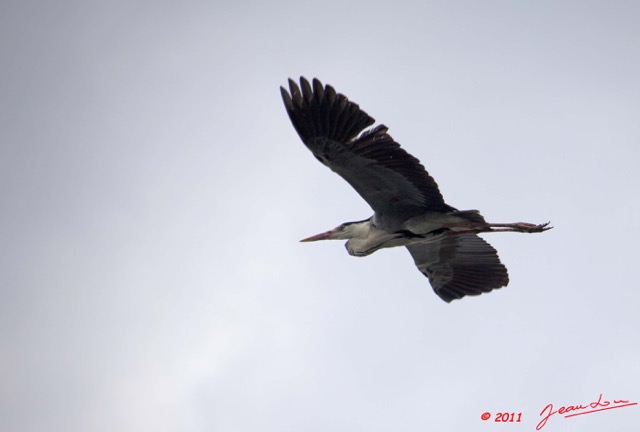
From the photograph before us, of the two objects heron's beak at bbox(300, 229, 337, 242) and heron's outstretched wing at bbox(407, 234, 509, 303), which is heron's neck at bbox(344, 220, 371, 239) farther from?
heron's outstretched wing at bbox(407, 234, 509, 303)

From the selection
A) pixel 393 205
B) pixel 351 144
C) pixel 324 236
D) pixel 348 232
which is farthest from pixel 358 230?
pixel 351 144

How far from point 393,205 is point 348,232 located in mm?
984

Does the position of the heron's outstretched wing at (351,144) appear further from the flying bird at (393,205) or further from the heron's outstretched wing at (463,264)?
the heron's outstretched wing at (463,264)

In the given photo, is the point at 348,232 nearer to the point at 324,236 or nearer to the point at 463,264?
the point at 324,236

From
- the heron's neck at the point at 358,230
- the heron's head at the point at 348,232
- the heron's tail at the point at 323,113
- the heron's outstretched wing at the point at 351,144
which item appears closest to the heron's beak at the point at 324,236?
the heron's head at the point at 348,232

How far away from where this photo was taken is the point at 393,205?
1013 cm

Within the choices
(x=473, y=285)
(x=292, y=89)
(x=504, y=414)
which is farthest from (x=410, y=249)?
(x=292, y=89)

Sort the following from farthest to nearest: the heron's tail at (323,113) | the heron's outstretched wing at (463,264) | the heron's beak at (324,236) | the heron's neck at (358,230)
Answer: the heron's outstretched wing at (463,264) < the heron's beak at (324,236) < the heron's neck at (358,230) < the heron's tail at (323,113)

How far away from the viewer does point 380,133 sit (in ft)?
29.8

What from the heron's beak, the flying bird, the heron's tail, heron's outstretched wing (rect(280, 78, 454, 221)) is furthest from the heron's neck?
the heron's tail

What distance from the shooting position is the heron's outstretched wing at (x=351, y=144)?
9023 mm

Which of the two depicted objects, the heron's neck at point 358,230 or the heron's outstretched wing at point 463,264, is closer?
the heron's neck at point 358,230

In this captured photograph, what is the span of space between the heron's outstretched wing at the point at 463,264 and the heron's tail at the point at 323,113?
270 cm

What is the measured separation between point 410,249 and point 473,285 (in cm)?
93
